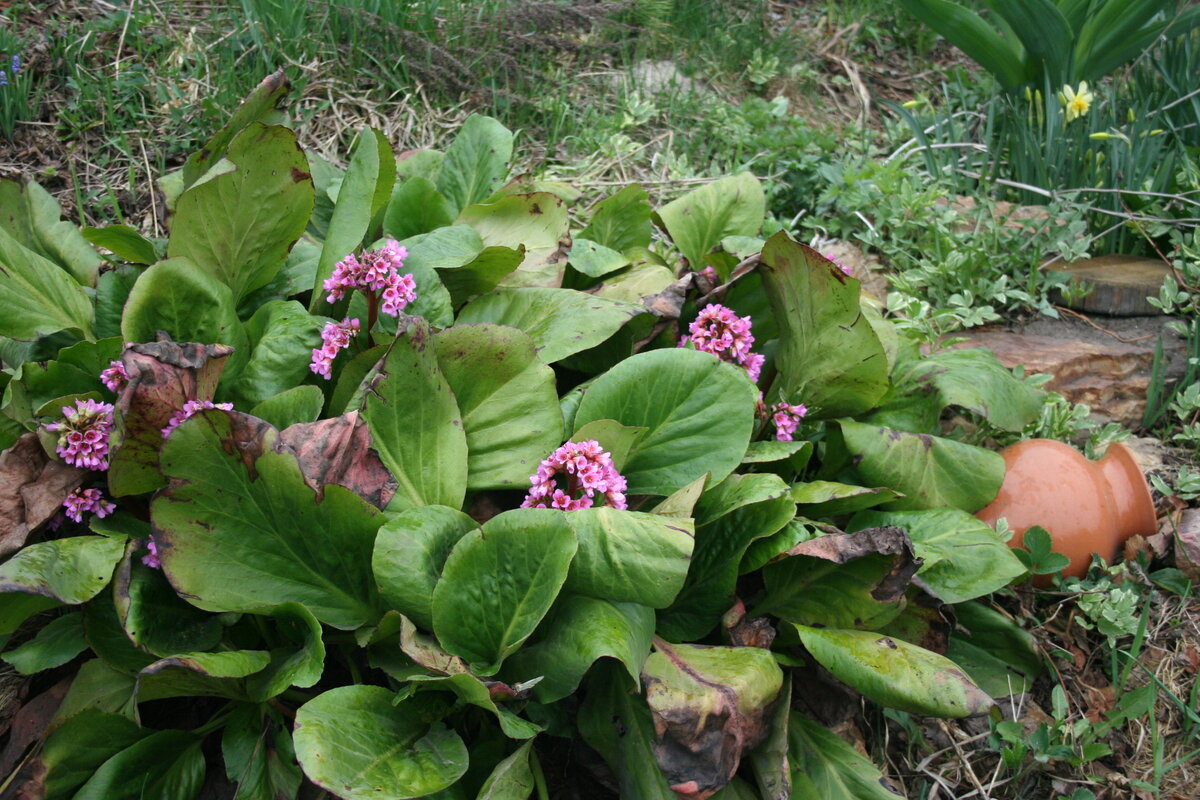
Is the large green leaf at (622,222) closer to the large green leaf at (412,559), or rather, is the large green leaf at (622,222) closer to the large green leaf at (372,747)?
the large green leaf at (412,559)

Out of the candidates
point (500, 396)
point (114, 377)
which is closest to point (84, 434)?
point (114, 377)

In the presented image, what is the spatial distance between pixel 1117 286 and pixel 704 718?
2.02m

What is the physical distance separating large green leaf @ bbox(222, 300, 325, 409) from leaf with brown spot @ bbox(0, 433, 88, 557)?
29 centimetres

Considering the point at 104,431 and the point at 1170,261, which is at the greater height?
the point at 1170,261

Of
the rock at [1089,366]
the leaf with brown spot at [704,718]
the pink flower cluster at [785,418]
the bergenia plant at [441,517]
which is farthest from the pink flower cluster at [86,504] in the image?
the rock at [1089,366]

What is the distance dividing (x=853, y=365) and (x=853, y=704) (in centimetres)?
63

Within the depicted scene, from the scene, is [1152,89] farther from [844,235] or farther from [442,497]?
[442,497]

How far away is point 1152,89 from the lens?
3264 mm

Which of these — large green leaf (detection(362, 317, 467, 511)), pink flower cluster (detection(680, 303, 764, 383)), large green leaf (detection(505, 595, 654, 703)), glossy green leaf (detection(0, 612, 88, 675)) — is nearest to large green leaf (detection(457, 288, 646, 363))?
pink flower cluster (detection(680, 303, 764, 383))

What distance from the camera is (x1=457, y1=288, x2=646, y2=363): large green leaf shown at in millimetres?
1749

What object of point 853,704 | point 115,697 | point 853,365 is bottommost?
point 115,697

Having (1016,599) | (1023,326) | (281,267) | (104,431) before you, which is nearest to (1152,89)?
(1023,326)

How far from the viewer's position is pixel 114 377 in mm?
1553

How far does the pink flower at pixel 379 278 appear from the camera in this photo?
5.40ft
